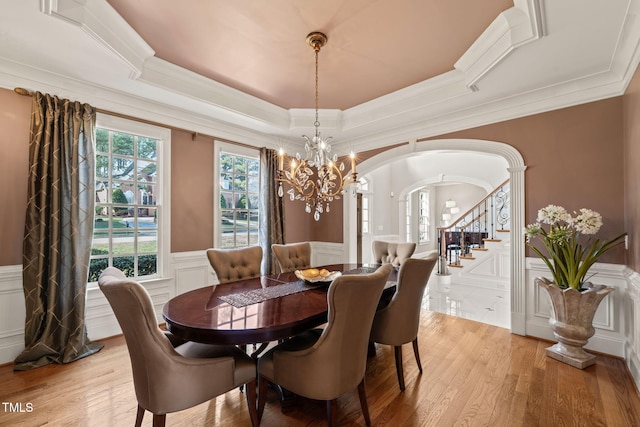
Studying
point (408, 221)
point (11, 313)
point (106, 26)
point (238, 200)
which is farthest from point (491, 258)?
point (11, 313)

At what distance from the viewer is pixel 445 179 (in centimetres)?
787

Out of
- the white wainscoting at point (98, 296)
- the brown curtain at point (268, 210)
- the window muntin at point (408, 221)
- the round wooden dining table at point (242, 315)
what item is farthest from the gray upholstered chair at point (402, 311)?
the window muntin at point (408, 221)

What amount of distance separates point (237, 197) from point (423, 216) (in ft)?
24.5

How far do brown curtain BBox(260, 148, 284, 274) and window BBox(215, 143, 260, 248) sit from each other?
167 mm

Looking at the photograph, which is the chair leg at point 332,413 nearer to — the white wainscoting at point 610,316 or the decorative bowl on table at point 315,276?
the decorative bowl on table at point 315,276

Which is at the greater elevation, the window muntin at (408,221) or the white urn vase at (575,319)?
the window muntin at (408,221)

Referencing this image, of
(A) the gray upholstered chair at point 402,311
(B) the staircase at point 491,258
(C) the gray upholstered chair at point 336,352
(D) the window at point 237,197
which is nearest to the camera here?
(C) the gray upholstered chair at point 336,352

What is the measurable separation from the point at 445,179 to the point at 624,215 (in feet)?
17.1

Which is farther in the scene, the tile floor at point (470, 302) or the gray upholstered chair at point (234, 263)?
the tile floor at point (470, 302)

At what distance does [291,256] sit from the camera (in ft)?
11.5

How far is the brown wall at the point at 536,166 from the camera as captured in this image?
8.70ft

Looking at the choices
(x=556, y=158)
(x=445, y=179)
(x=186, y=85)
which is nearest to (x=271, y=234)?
(x=186, y=85)

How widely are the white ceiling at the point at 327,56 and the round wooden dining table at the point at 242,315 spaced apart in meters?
2.20

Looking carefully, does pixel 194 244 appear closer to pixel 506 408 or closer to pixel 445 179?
pixel 506 408
